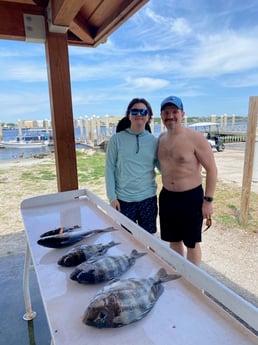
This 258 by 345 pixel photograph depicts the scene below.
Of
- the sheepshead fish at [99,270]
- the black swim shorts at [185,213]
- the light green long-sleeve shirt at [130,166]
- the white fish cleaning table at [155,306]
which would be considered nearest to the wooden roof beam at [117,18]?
the light green long-sleeve shirt at [130,166]

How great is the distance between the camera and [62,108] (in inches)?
71.6

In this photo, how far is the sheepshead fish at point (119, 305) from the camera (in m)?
0.58

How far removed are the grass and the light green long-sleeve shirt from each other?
7.39 feet

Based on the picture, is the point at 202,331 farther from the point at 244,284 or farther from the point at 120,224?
the point at 244,284

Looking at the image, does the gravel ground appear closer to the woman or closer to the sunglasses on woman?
the woman

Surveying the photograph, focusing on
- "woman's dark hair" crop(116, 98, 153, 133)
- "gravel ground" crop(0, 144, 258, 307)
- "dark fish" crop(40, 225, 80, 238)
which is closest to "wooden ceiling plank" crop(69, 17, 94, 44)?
"woman's dark hair" crop(116, 98, 153, 133)

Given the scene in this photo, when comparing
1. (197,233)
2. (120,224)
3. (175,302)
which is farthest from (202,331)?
(197,233)

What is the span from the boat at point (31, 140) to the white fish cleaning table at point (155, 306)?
14532 millimetres

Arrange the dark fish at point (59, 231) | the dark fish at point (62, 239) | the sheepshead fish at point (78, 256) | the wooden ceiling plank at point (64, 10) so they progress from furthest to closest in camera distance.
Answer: the wooden ceiling plank at point (64, 10)
the dark fish at point (59, 231)
the dark fish at point (62, 239)
the sheepshead fish at point (78, 256)

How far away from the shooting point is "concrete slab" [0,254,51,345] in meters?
1.55

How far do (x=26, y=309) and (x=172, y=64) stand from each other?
105 ft

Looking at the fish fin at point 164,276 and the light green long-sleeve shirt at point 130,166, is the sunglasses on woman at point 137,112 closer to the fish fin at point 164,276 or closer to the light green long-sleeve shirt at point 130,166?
the light green long-sleeve shirt at point 130,166

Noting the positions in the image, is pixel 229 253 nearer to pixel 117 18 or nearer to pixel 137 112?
pixel 137 112

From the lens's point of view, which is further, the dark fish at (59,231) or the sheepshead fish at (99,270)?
the dark fish at (59,231)
